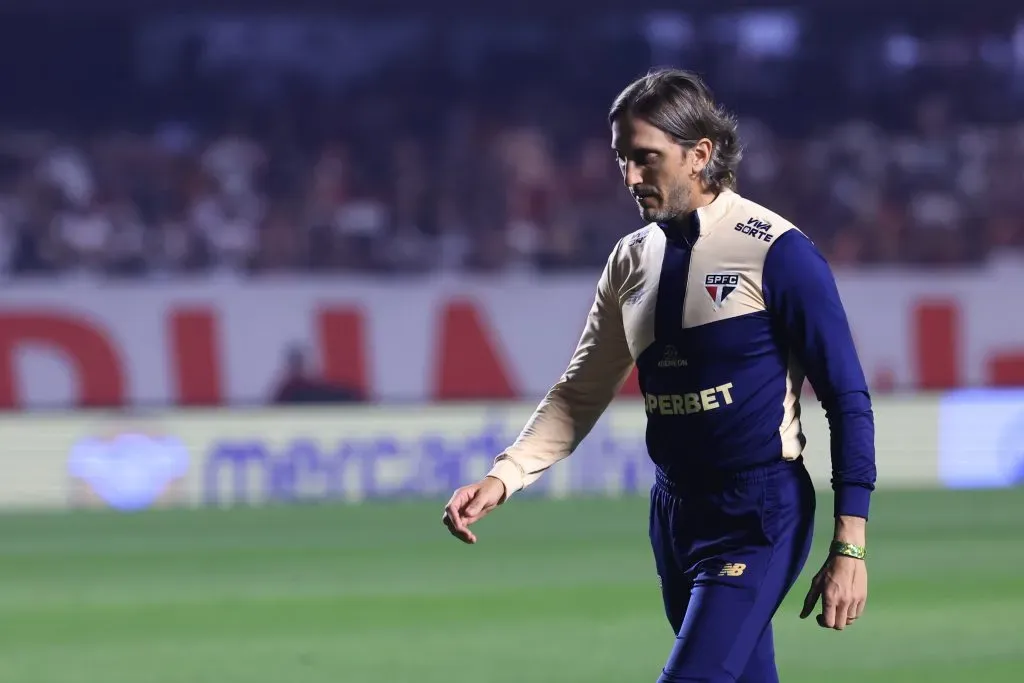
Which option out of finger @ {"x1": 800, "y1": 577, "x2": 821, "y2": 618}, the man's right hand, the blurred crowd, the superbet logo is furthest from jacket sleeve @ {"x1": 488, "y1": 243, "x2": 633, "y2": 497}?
the blurred crowd

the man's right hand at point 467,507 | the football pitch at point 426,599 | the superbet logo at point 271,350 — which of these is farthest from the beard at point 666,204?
the superbet logo at point 271,350

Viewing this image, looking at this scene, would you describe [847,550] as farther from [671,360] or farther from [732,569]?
[671,360]

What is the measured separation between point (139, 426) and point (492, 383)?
4.53m

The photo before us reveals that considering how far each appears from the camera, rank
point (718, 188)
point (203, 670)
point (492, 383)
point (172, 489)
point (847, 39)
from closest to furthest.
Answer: point (718, 188)
point (203, 670)
point (172, 489)
point (492, 383)
point (847, 39)

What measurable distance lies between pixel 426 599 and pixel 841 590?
549cm

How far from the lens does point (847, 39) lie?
702 inches

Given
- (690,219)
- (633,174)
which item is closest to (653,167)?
(633,174)

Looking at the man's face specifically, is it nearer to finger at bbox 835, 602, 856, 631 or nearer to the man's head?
the man's head

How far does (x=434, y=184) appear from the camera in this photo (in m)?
17.4

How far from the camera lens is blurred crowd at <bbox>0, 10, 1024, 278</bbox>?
16.8m

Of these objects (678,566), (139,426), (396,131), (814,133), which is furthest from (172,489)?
(678,566)

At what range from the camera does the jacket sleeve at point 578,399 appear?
3705mm

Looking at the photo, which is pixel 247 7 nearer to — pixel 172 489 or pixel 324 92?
pixel 324 92

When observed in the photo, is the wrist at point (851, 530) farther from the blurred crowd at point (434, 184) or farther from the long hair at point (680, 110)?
the blurred crowd at point (434, 184)
